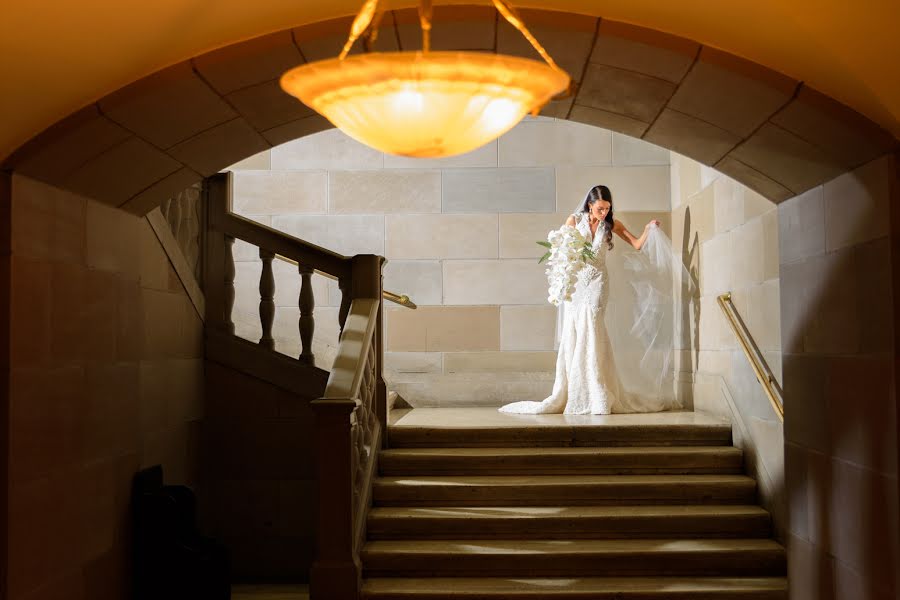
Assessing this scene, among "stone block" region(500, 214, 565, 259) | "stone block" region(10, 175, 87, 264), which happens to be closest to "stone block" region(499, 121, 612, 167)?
"stone block" region(500, 214, 565, 259)

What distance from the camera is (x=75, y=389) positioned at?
420 centimetres

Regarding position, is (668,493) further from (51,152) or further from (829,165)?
(51,152)

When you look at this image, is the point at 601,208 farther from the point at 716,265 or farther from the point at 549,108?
the point at 549,108

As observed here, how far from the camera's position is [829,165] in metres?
3.86

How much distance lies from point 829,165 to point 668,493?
8.34 ft

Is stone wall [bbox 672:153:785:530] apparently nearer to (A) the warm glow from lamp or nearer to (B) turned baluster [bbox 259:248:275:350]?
(B) turned baluster [bbox 259:248:275:350]

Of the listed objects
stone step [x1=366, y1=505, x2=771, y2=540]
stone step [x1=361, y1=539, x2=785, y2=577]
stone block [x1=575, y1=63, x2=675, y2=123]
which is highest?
stone block [x1=575, y1=63, x2=675, y2=123]

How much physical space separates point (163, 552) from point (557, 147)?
Answer: 5112 millimetres

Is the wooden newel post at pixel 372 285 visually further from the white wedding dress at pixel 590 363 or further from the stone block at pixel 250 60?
the stone block at pixel 250 60

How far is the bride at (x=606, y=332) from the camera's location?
727 centimetres

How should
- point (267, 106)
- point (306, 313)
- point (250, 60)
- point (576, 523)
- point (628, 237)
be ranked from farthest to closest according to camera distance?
point (628, 237)
point (306, 313)
point (576, 523)
point (267, 106)
point (250, 60)

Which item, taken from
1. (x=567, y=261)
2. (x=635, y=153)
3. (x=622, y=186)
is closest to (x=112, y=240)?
(x=567, y=261)

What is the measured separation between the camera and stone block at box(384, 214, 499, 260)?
8523 millimetres

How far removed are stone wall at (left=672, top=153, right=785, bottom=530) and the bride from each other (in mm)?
246
